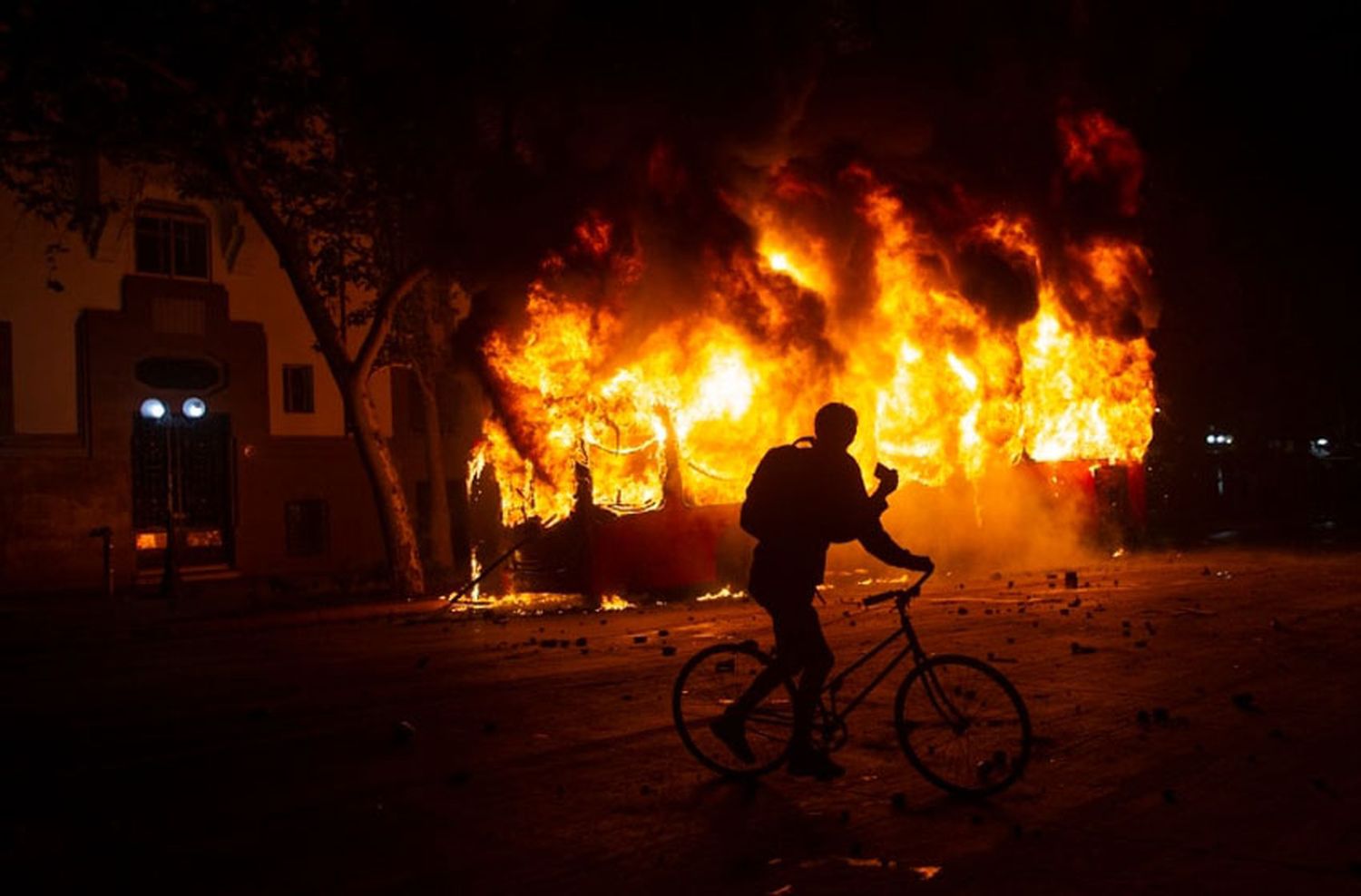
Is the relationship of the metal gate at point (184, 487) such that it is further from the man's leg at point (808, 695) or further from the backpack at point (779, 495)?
the man's leg at point (808, 695)

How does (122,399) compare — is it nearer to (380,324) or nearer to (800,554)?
(380,324)

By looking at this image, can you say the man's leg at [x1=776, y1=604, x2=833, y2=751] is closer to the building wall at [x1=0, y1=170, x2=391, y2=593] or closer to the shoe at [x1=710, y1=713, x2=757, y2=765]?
the shoe at [x1=710, y1=713, x2=757, y2=765]

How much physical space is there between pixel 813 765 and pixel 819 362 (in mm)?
12194

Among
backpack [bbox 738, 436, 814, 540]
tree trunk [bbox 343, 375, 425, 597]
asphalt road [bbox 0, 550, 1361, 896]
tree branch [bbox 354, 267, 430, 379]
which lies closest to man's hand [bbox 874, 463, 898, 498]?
backpack [bbox 738, 436, 814, 540]

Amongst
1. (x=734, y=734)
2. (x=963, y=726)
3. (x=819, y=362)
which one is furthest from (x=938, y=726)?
(x=819, y=362)

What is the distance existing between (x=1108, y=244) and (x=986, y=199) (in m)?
3.17

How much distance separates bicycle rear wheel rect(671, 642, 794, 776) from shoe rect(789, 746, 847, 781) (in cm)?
11

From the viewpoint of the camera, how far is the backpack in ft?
22.3

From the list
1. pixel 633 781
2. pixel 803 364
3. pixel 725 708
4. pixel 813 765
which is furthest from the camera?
pixel 803 364

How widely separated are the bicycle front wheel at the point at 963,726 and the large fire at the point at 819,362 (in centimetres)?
Answer: 1120

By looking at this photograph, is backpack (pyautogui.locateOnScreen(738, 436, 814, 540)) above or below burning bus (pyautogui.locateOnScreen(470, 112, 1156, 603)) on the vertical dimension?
below

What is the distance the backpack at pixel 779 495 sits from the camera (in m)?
6.80

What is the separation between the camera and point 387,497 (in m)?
19.9

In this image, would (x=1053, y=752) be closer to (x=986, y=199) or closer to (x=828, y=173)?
(x=828, y=173)
